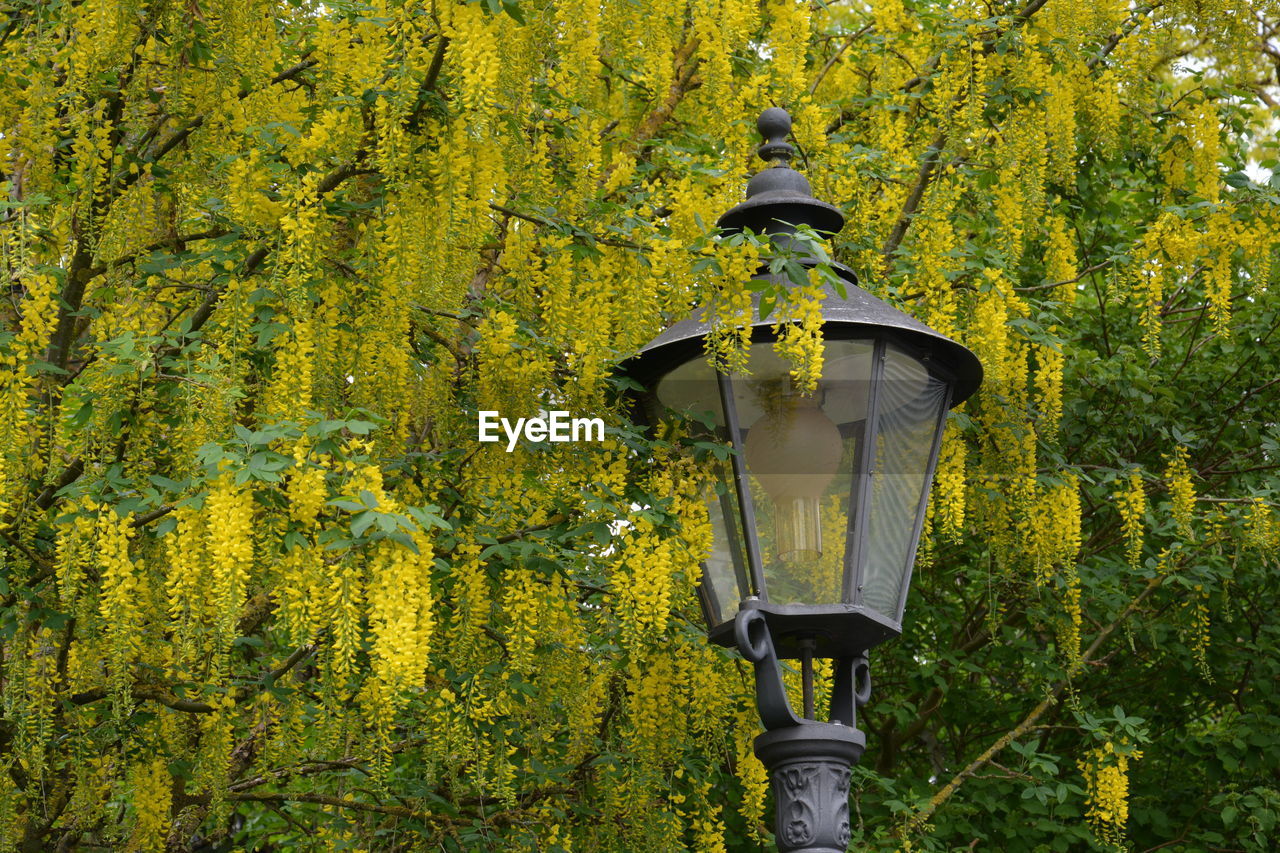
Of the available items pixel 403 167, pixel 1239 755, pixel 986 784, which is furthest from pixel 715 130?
pixel 1239 755

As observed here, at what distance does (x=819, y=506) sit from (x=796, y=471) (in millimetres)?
103

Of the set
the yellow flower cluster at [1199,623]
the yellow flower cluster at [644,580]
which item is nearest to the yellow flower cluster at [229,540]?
the yellow flower cluster at [644,580]

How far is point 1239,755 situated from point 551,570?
3948mm

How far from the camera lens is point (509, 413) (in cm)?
465

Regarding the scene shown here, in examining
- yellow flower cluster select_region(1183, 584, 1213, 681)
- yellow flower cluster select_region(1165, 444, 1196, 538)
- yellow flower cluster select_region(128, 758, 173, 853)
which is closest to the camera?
yellow flower cluster select_region(128, 758, 173, 853)

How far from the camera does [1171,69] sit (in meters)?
7.01

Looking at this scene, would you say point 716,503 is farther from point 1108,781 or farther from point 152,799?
point 1108,781

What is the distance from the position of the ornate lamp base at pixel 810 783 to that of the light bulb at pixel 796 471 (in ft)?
1.34

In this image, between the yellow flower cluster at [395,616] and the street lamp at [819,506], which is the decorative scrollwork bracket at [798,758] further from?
the yellow flower cluster at [395,616]

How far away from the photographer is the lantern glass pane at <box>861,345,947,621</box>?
3.42 m

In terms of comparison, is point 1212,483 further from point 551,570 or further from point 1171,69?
point 551,570

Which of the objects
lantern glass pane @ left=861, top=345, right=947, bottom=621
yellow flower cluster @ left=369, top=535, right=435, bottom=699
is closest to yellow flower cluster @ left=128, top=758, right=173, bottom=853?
yellow flower cluster @ left=369, top=535, right=435, bottom=699

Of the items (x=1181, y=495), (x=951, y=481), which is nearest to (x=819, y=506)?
(x=951, y=481)

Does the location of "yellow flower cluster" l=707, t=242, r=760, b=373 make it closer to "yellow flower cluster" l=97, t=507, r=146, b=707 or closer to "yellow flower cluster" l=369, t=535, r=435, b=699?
"yellow flower cluster" l=369, t=535, r=435, b=699
